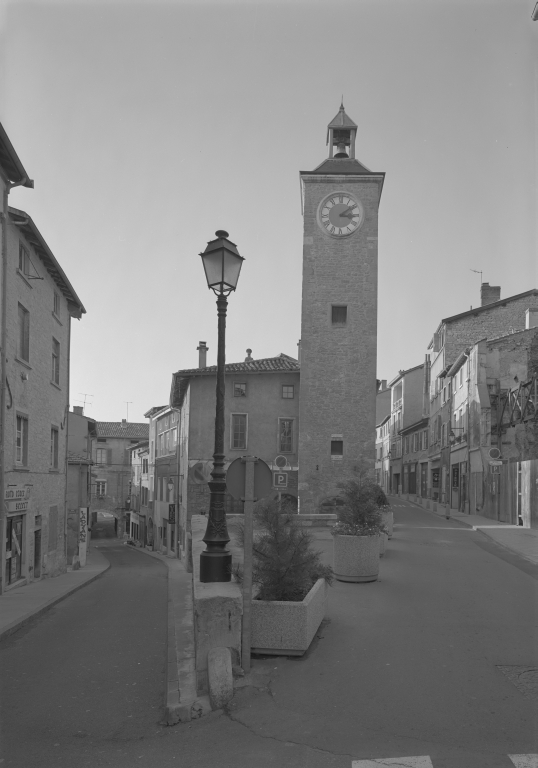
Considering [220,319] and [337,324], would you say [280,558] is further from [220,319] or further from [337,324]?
[337,324]

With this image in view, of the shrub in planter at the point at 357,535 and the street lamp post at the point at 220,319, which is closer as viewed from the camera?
the street lamp post at the point at 220,319

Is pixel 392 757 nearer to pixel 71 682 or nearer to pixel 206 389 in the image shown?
pixel 71 682

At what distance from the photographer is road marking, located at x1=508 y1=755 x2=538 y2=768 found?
4387mm

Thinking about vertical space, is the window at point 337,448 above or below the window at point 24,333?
below

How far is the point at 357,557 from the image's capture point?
10.7m

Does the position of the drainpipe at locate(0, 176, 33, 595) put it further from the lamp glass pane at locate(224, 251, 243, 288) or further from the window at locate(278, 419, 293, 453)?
the window at locate(278, 419, 293, 453)

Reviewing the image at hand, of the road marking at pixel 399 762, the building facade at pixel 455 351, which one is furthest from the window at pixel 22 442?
the building facade at pixel 455 351

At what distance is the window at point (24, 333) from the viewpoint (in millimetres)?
18359

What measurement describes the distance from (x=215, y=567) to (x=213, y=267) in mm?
3420

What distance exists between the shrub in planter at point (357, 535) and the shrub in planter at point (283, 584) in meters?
3.01

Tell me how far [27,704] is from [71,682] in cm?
77

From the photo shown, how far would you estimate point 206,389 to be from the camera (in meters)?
34.6

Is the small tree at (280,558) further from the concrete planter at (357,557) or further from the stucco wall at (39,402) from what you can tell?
the stucco wall at (39,402)

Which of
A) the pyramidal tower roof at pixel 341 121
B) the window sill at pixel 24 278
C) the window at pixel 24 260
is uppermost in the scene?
the pyramidal tower roof at pixel 341 121
